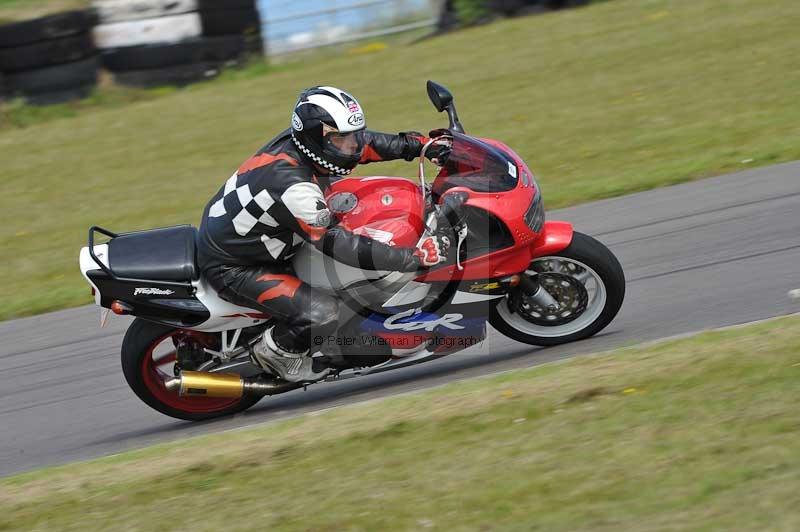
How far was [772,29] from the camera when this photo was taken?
1314 cm

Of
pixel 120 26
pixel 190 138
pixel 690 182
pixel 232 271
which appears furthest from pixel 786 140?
pixel 120 26

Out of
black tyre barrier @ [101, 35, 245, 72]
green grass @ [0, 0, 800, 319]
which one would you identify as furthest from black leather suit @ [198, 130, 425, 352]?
black tyre barrier @ [101, 35, 245, 72]

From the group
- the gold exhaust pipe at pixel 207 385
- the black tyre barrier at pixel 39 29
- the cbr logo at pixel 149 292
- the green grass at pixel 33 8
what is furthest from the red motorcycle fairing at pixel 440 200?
the green grass at pixel 33 8

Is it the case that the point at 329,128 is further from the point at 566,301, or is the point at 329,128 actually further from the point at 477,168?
the point at 566,301

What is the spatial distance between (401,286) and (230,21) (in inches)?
389

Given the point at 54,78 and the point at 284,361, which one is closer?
the point at 284,361

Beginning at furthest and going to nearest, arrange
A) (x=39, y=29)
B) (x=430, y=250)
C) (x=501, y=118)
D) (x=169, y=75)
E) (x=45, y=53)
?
(x=169, y=75) → (x=45, y=53) → (x=39, y=29) → (x=501, y=118) → (x=430, y=250)

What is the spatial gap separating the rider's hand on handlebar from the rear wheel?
1.36 meters

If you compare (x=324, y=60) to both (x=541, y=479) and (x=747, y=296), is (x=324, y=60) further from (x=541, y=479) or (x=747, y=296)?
(x=541, y=479)

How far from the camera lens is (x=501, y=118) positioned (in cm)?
1185

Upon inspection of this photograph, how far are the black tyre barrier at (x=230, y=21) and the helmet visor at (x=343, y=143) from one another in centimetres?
969

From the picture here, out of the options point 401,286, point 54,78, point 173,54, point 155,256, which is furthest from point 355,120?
point 54,78

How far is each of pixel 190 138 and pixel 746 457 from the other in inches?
401

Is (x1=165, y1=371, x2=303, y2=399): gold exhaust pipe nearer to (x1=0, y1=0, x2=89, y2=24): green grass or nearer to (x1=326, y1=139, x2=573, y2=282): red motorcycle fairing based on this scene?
(x1=326, y1=139, x2=573, y2=282): red motorcycle fairing
